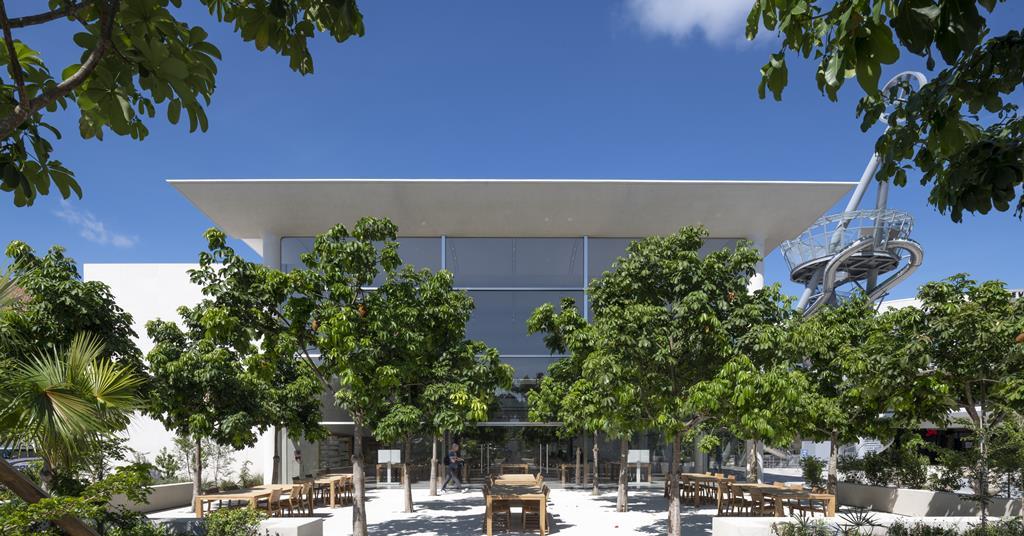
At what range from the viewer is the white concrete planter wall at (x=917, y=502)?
1407cm

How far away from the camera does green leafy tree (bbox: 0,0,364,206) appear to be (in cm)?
258

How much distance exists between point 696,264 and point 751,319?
1.33 meters

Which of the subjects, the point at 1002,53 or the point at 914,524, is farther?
the point at 914,524

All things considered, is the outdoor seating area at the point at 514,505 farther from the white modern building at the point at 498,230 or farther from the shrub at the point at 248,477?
the shrub at the point at 248,477

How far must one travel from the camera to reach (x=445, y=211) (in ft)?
67.9

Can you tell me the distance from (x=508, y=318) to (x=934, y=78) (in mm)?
18920

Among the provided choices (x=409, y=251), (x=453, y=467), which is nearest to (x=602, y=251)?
(x=409, y=251)

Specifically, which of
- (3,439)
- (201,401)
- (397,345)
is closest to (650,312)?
(397,345)

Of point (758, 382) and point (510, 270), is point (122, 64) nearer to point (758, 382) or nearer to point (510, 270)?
point (758, 382)

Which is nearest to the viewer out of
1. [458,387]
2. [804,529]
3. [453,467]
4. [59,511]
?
[59,511]

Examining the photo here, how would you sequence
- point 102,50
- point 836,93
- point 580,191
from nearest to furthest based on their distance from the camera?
point 102,50 < point 836,93 < point 580,191

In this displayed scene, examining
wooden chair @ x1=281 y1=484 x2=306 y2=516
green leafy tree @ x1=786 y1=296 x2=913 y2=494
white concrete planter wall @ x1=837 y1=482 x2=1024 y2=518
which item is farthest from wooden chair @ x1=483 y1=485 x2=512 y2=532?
white concrete planter wall @ x1=837 y1=482 x2=1024 y2=518

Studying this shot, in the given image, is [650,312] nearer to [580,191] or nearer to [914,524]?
[914,524]

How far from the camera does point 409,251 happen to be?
22.4 meters
